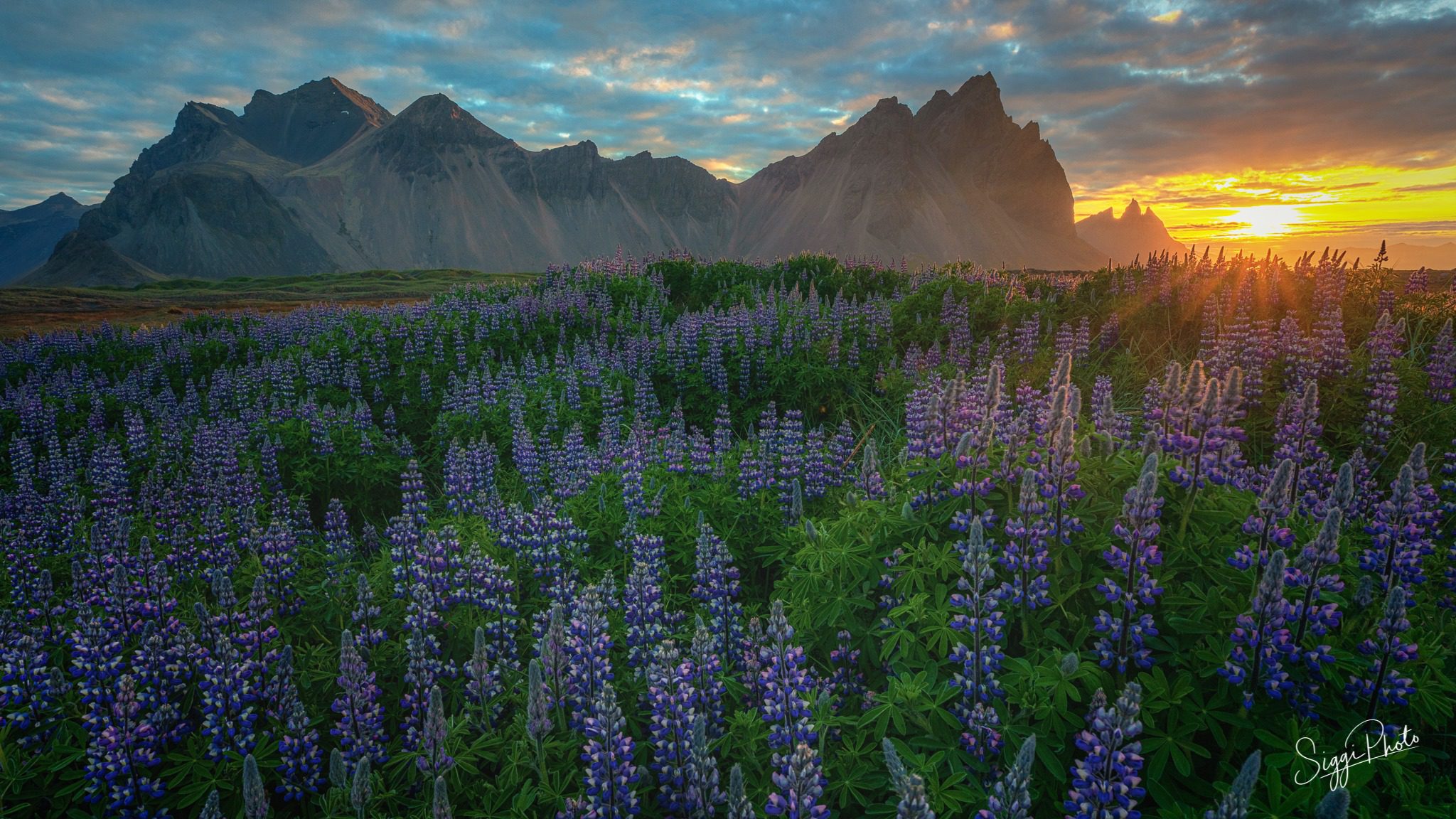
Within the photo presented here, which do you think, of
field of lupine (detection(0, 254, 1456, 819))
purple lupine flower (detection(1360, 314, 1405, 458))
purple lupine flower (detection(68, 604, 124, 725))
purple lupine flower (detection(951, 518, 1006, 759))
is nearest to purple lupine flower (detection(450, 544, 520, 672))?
field of lupine (detection(0, 254, 1456, 819))

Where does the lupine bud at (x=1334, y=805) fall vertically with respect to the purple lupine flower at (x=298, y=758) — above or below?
above

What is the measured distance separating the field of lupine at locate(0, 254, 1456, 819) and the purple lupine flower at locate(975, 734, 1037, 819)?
0.02 meters

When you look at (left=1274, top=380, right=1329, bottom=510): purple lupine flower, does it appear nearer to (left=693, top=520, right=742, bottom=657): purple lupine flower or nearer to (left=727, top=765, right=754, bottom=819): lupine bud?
(left=693, top=520, right=742, bottom=657): purple lupine flower

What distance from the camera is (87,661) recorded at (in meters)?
4.22

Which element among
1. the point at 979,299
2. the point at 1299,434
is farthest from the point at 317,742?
the point at 979,299

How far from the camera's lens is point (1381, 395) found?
6453 mm

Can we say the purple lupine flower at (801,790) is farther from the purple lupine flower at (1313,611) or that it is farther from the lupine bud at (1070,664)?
the purple lupine flower at (1313,611)

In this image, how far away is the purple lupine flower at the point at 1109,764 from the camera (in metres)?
2.47

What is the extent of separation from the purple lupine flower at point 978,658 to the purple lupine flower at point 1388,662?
5.53 ft

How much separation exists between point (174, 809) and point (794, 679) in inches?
153

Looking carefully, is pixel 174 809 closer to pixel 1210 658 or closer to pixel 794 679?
pixel 794 679

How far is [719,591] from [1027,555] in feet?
7.06

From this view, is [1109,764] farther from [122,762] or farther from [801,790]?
[122,762]

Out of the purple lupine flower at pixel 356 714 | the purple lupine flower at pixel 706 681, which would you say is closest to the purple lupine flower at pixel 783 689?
the purple lupine flower at pixel 706 681
